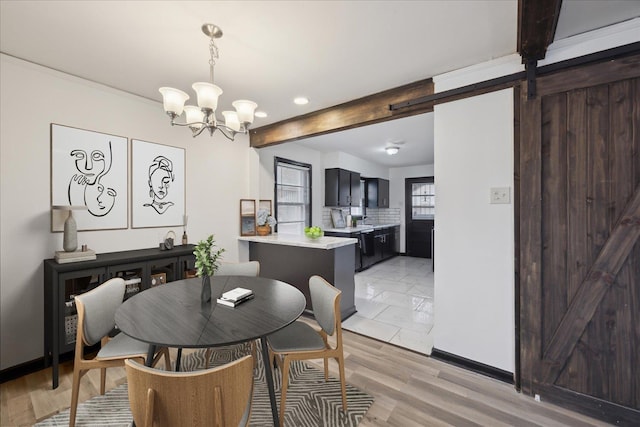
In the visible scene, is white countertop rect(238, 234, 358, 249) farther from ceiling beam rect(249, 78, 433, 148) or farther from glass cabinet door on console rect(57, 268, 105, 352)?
glass cabinet door on console rect(57, 268, 105, 352)

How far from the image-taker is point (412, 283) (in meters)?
4.73

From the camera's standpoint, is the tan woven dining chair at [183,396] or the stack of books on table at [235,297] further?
the stack of books on table at [235,297]

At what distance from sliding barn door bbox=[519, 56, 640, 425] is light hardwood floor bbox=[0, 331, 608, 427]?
0.21 m

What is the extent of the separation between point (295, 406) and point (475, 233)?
188 centimetres

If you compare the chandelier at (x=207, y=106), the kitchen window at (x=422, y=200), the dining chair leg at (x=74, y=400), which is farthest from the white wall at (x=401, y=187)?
the dining chair leg at (x=74, y=400)

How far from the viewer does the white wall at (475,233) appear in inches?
80.7

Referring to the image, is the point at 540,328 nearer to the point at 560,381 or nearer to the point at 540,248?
the point at 560,381

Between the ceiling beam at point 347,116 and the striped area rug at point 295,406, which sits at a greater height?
the ceiling beam at point 347,116

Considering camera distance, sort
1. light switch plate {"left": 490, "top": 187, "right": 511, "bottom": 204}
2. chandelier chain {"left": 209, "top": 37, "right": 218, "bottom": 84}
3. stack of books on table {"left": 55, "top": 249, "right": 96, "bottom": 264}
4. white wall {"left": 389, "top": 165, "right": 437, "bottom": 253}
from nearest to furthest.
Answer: chandelier chain {"left": 209, "top": 37, "right": 218, "bottom": 84} → light switch plate {"left": 490, "top": 187, "right": 511, "bottom": 204} → stack of books on table {"left": 55, "top": 249, "right": 96, "bottom": 264} → white wall {"left": 389, "top": 165, "right": 437, "bottom": 253}

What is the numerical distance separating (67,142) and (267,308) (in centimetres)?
242

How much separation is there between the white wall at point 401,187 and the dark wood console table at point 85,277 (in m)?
5.98

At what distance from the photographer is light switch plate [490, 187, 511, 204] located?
2.04 m

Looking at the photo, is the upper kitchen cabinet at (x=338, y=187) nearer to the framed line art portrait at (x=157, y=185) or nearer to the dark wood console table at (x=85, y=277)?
the framed line art portrait at (x=157, y=185)

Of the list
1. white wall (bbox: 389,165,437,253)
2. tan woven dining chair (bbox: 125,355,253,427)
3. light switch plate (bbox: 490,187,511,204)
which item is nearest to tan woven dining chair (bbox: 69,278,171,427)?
tan woven dining chair (bbox: 125,355,253,427)
